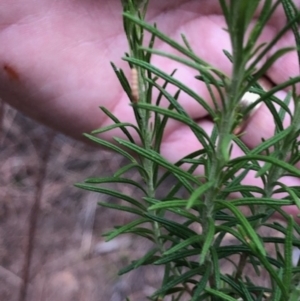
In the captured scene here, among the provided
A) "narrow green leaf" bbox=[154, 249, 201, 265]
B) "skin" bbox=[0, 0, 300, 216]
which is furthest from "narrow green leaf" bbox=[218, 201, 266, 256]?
"skin" bbox=[0, 0, 300, 216]

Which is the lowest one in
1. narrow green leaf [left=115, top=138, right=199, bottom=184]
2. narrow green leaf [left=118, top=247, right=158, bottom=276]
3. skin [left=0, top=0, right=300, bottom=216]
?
narrow green leaf [left=118, top=247, right=158, bottom=276]

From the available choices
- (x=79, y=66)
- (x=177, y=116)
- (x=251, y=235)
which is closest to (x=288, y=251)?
(x=251, y=235)

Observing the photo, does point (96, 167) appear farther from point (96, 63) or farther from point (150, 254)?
point (150, 254)

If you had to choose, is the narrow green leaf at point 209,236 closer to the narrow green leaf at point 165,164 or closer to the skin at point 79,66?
the narrow green leaf at point 165,164

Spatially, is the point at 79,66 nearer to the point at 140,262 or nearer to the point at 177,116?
the point at 140,262

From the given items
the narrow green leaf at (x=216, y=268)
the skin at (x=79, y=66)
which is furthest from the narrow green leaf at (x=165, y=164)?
the skin at (x=79, y=66)

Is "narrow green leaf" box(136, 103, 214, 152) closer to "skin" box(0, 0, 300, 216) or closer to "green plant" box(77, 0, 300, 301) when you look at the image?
"green plant" box(77, 0, 300, 301)
